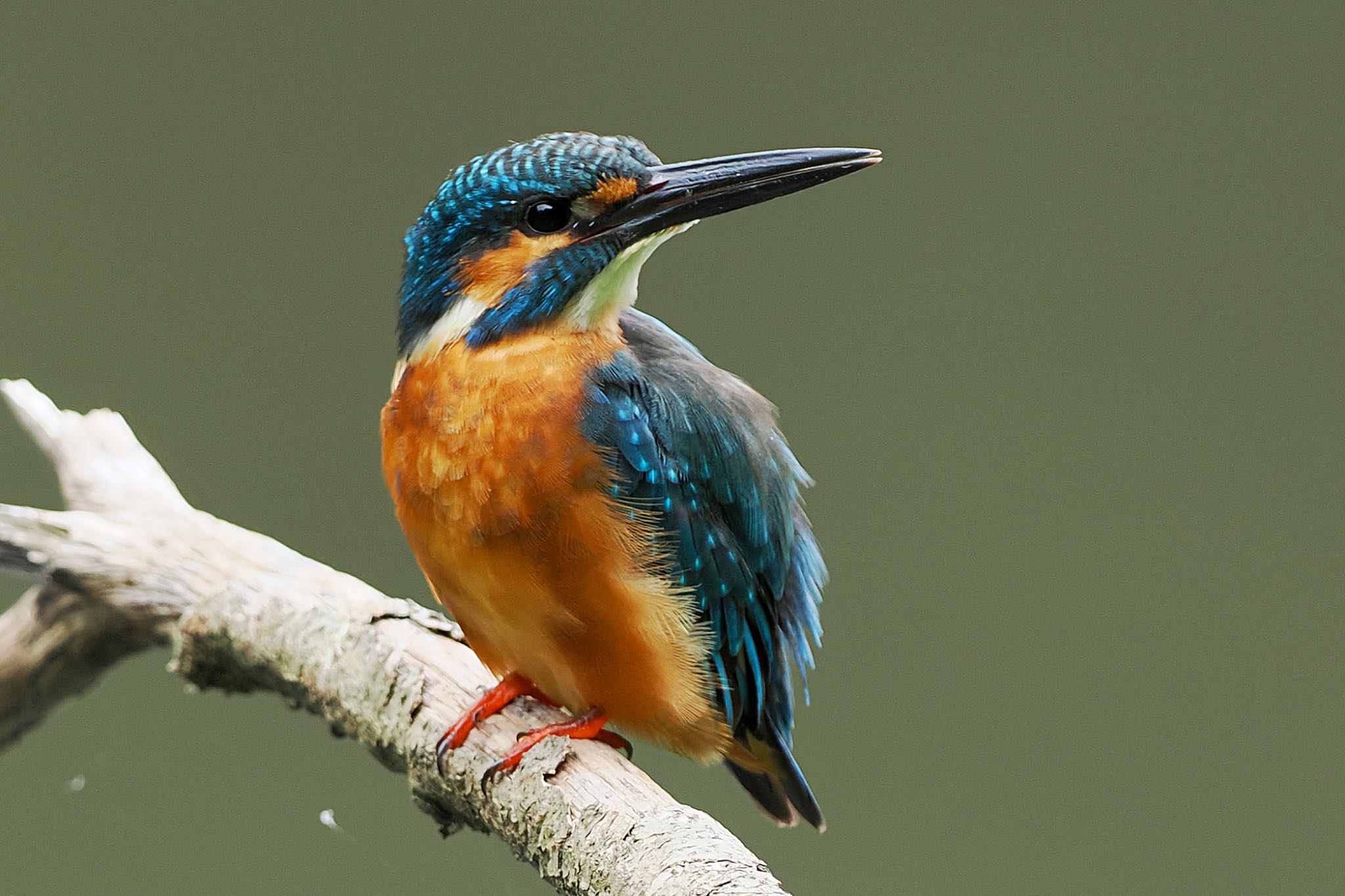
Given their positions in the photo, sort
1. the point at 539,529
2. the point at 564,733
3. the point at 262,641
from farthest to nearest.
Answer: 1. the point at 262,641
2. the point at 564,733
3. the point at 539,529

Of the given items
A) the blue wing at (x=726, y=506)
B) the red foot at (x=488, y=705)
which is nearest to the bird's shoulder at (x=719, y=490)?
the blue wing at (x=726, y=506)

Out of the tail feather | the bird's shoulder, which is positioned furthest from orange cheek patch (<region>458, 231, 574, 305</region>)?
the tail feather

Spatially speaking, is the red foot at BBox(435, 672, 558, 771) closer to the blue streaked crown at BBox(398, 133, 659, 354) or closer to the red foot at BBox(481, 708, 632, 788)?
the red foot at BBox(481, 708, 632, 788)

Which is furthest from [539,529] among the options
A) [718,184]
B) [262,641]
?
[262,641]

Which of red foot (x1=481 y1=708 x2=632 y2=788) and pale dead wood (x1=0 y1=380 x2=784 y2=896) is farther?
red foot (x1=481 y1=708 x2=632 y2=788)

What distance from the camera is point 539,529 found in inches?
70.1

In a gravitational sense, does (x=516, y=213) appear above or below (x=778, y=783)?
above

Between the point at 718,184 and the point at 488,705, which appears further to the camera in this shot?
the point at 488,705

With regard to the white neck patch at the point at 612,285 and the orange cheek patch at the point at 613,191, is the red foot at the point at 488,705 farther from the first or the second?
the orange cheek patch at the point at 613,191

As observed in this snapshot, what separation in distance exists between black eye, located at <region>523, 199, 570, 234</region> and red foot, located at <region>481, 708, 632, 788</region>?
68cm

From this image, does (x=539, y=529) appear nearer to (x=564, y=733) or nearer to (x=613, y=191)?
(x=564, y=733)

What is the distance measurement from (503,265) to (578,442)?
26 centimetres

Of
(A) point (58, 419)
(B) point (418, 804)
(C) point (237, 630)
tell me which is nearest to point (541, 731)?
(B) point (418, 804)

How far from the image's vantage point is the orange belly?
1784 mm
